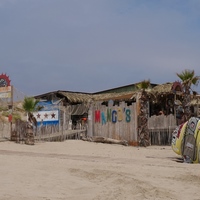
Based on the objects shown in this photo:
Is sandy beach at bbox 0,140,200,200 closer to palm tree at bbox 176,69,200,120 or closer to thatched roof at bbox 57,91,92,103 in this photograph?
palm tree at bbox 176,69,200,120

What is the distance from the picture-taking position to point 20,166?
1020 centimetres

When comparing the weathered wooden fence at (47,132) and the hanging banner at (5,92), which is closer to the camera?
the weathered wooden fence at (47,132)

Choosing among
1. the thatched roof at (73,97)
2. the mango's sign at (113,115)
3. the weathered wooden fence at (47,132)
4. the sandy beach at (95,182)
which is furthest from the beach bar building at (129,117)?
the sandy beach at (95,182)

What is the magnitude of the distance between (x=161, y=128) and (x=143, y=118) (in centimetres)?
108

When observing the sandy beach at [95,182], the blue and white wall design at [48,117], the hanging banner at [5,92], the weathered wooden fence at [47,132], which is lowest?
the sandy beach at [95,182]

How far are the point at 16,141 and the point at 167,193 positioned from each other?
49.7 ft

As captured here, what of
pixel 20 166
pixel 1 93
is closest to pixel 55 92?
pixel 1 93

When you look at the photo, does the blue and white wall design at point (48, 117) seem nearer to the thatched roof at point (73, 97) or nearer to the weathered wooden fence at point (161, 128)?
the thatched roof at point (73, 97)

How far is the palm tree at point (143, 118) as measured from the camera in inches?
817

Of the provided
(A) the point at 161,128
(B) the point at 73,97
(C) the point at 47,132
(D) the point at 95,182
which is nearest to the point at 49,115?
(B) the point at 73,97

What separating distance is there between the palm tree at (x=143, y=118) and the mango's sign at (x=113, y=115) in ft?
2.68

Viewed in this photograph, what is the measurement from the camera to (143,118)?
68.8 ft

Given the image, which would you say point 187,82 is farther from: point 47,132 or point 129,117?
point 47,132

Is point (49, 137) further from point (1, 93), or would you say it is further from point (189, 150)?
point (189, 150)
